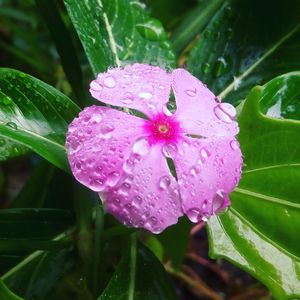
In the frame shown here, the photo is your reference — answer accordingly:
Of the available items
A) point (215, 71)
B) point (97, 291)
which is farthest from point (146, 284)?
point (215, 71)

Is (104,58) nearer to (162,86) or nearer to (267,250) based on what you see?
(162,86)

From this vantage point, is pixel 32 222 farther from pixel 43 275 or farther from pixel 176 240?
pixel 176 240

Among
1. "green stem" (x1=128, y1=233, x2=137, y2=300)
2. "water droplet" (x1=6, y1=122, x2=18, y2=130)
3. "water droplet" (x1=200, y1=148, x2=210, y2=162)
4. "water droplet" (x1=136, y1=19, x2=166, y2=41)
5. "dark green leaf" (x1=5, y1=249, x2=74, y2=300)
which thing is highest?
"water droplet" (x1=6, y1=122, x2=18, y2=130)

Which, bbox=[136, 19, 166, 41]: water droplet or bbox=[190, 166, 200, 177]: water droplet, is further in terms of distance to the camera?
bbox=[136, 19, 166, 41]: water droplet

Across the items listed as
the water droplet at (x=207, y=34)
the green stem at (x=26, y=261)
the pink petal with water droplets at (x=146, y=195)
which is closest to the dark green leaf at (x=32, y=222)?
the green stem at (x=26, y=261)

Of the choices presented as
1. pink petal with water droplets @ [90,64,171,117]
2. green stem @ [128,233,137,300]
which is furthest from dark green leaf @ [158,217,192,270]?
pink petal with water droplets @ [90,64,171,117]

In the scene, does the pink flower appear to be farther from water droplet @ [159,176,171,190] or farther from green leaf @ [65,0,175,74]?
green leaf @ [65,0,175,74]

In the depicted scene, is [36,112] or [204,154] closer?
[204,154]

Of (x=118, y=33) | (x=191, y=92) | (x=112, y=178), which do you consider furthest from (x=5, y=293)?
(x=118, y=33)
